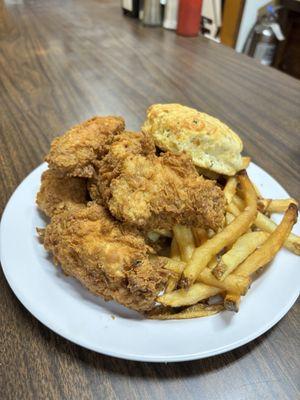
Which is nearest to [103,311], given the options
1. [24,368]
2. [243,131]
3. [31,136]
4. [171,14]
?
[24,368]

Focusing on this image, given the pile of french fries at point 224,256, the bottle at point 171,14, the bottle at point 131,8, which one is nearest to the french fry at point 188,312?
the pile of french fries at point 224,256

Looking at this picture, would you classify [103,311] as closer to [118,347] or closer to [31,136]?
[118,347]

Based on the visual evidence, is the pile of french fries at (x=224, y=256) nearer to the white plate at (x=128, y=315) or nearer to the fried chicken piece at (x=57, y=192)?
the white plate at (x=128, y=315)

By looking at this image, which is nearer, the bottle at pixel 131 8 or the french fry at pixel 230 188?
the french fry at pixel 230 188


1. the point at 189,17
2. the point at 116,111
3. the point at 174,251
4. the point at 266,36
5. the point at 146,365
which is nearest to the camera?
the point at 146,365

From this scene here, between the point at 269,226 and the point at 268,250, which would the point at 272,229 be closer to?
the point at 269,226

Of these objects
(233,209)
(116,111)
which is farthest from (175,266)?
(116,111)

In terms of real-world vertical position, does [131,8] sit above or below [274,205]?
above
